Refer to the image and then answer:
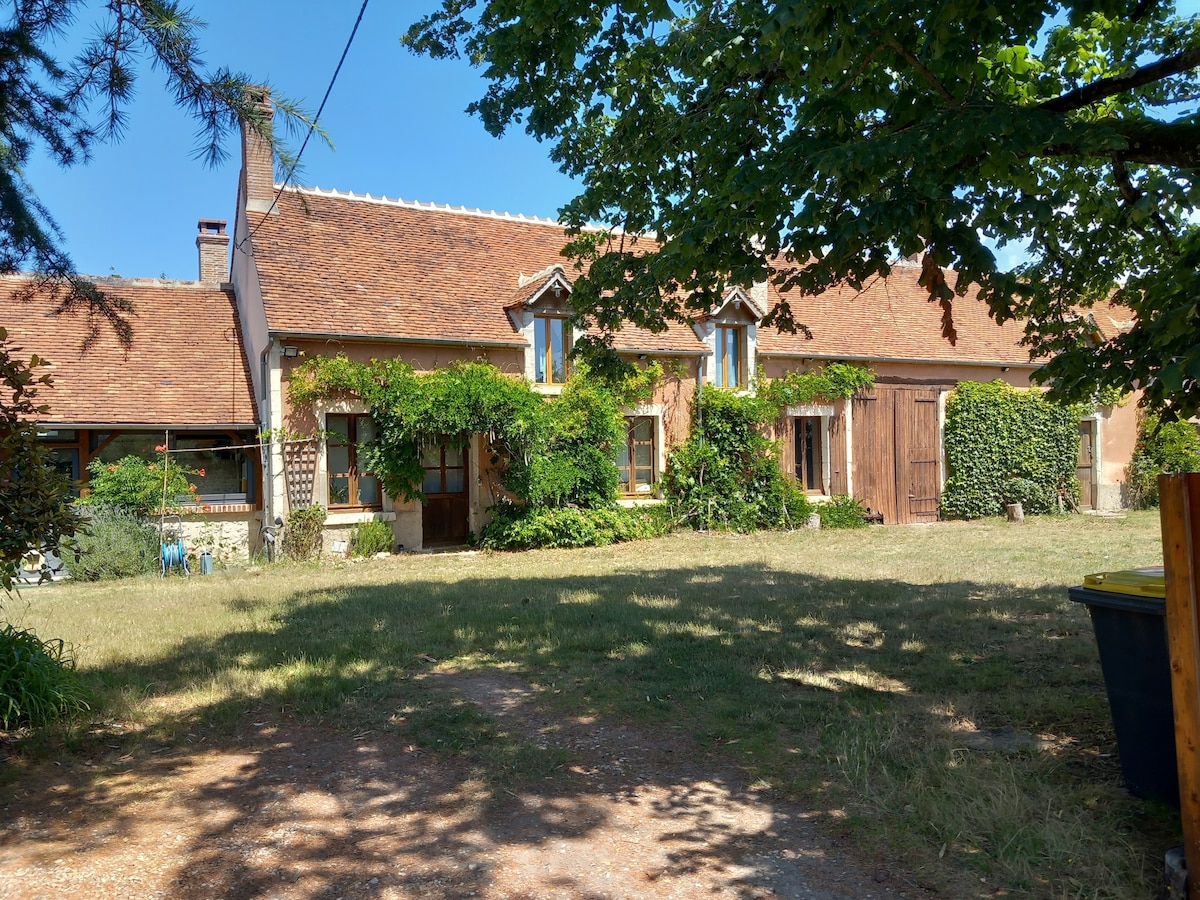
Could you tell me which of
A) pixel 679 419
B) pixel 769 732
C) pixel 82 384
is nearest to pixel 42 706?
pixel 769 732

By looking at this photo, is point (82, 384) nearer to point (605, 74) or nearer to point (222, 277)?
point (222, 277)

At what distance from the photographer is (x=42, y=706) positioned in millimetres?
5207

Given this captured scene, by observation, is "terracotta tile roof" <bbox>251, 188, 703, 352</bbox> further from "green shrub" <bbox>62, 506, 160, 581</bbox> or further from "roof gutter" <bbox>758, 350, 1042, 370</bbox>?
"green shrub" <bbox>62, 506, 160, 581</bbox>

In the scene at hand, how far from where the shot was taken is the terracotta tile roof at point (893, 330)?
18250mm

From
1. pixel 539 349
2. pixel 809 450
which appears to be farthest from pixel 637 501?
pixel 809 450

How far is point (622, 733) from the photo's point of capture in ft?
16.6

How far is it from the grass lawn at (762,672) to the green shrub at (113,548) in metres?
0.67

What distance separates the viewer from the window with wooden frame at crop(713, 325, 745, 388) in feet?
56.8

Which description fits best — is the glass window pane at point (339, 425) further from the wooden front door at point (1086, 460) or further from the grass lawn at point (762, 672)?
the wooden front door at point (1086, 460)

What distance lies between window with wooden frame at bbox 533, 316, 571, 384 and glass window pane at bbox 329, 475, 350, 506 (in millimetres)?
4004

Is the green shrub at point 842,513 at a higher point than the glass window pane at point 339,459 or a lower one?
lower

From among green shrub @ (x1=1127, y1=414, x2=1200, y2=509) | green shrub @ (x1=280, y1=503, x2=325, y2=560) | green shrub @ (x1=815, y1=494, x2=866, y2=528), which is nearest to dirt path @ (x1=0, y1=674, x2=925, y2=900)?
green shrub @ (x1=280, y1=503, x2=325, y2=560)

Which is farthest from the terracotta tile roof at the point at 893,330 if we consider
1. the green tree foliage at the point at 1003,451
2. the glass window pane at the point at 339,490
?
the glass window pane at the point at 339,490

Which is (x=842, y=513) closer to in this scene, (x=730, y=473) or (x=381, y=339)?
(x=730, y=473)
